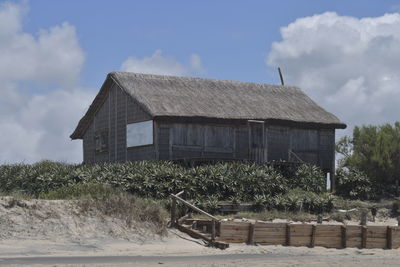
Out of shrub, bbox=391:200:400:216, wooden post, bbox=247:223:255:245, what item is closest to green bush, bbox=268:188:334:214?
shrub, bbox=391:200:400:216

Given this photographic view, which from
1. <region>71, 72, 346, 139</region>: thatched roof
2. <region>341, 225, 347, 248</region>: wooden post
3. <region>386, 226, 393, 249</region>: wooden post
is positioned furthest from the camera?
<region>71, 72, 346, 139</region>: thatched roof

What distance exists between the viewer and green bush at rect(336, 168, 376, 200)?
122 feet

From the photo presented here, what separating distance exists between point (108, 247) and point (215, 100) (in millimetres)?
17293

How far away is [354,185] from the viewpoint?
3816 centimetres

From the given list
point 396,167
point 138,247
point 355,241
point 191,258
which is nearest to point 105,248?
point 138,247

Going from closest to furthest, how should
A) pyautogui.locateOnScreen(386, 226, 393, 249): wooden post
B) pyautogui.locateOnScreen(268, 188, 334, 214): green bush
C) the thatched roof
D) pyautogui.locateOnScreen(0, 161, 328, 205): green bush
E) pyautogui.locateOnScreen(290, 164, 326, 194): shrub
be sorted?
pyautogui.locateOnScreen(386, 226, 393, 249): wooden post → pyautogui.locateOnScreen(0, 161, 328, 205): green bush → pyautogui.locateOnScreen(268, 188, 334, 214): green bush → pyautogui.locateOnScreen(290, 164, 326, 194): shrub → the thatched roof

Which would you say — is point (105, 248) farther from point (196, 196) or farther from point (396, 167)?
point (396, 167)

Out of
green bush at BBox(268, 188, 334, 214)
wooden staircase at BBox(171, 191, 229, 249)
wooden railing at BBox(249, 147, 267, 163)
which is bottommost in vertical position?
wooden staircase at BBox(171, 191, 229, 249)

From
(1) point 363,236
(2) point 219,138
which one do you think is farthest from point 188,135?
(1) point 363,236

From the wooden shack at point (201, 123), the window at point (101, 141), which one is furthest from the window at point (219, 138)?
the window at point (101, 141)

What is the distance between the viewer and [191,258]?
20.8m

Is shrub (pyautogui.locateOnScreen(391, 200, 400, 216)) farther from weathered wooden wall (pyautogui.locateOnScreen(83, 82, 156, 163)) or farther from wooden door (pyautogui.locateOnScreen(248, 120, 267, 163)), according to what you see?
weathered wooden wall (pyautogui.locateOnScreen(83, 82, 156, 163))

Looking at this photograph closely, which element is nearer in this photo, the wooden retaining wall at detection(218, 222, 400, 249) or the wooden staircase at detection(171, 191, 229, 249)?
the wooden staircase at detection(171, 191, 229, 249)

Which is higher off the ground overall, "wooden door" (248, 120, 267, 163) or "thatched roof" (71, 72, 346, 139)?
"thatched roof" (71, 72, 346, 139)
